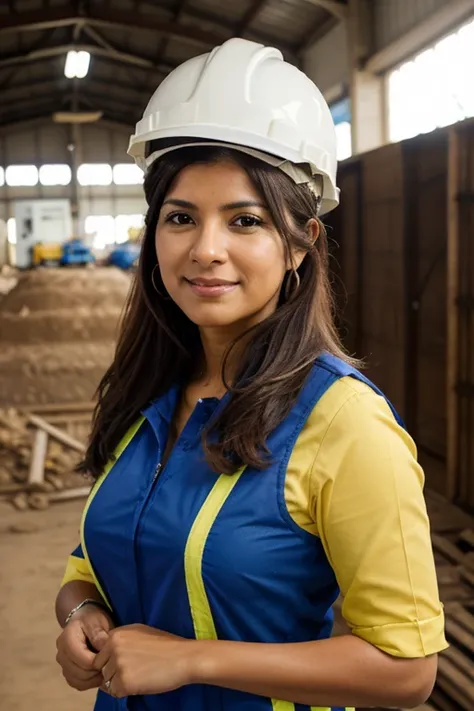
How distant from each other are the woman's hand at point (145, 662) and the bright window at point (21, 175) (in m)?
30.0

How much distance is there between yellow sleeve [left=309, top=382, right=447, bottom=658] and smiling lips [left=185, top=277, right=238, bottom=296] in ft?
1.13

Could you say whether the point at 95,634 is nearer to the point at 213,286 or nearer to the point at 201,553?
the point at 201,553

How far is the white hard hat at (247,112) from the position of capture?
4.59 feet

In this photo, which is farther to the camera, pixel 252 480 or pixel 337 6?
pixel 337 6

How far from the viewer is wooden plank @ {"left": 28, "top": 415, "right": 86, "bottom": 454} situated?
8516 mm

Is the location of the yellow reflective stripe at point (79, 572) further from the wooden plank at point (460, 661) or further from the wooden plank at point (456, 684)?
the wooden plank at point (460, 661)

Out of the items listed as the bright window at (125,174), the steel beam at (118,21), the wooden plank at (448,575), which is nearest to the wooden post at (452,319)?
the wooden plank at (448,575)

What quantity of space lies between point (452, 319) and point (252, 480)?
5.10m

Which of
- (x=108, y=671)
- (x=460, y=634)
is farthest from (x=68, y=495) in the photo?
(x=108, y=671)

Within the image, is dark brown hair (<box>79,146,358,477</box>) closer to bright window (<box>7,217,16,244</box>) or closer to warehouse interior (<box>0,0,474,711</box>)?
warehouse interior (<box>0,0,474,711</box>)

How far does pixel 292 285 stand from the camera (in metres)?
1.54

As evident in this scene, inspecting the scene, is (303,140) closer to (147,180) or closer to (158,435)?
(147,180)

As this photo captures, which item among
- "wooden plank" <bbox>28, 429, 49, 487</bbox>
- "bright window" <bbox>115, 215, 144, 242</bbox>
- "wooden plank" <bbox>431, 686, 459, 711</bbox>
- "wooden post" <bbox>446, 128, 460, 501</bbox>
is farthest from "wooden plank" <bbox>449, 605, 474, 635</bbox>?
"bright window" <bbox>115, 215, 144, 242</bbox>

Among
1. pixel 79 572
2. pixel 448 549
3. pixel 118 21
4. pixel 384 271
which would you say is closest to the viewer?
pixel 79 572
